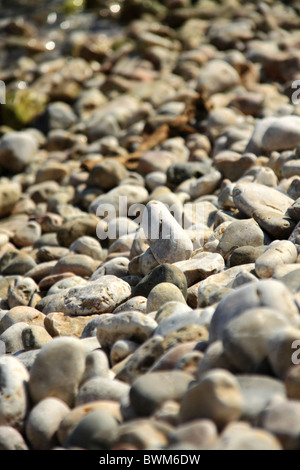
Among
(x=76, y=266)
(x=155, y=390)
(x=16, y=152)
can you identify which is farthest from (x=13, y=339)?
(x=16, y=152)

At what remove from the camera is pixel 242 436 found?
1.63 metres

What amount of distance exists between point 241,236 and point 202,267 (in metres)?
0.30

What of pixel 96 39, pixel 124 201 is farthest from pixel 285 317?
pixel 96 39

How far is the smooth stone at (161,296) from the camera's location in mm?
2760

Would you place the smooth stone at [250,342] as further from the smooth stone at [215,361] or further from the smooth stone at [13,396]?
the smooth stone at [13,396]

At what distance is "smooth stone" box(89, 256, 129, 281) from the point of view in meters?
3.67

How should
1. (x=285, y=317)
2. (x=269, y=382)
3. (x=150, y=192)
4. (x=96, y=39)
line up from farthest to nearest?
(x=96, y=39), (x=150, y=192), (x=285, y=317), (x=269, y=382)

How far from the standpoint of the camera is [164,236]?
3334 mm

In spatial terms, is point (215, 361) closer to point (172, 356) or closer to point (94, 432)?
point (172, 356)

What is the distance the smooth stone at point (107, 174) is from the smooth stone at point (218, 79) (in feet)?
6.42

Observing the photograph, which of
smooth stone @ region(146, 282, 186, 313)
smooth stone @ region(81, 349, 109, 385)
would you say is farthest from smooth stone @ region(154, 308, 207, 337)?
smooth stone @ region(146, 282, 186, 313)

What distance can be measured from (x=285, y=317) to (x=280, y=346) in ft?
0.51

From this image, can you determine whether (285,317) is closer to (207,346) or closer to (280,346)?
(280,346)

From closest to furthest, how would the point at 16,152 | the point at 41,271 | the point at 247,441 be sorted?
the point at 247,441, the point at 41,271, the point at 16,152
